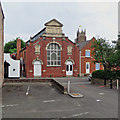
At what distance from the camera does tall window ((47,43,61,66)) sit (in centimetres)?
3300

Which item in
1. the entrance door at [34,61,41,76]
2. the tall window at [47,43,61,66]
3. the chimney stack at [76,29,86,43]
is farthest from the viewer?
the chimney stack at [76,29,86,43]

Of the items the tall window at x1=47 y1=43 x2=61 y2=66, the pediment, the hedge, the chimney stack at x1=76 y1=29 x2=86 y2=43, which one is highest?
the chimney stack at x1=76 y1=29 x2=86 y2=43

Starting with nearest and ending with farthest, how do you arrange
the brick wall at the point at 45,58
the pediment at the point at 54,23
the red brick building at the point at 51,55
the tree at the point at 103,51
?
the tree at the point at 103,51 < the brick wall at the point at 45,58 < the red brick building at the point at 51,55 < the pediment at the point at 54,23

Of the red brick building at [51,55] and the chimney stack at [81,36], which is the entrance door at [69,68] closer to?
the red brick building at [51,55]

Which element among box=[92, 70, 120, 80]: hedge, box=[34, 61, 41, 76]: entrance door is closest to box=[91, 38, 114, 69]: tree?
box=[92, 70, 120, 80]: hedge

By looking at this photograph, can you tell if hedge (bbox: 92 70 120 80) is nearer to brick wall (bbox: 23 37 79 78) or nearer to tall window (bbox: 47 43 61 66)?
brick wall (bbox: 23 37 79 78)

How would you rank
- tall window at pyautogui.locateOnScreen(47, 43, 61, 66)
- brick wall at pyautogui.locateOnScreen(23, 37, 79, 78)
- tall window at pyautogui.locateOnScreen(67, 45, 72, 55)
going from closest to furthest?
brick wall at pyautogui.locateOnScreen(23, 37, 79, 78), tall window at pyautogui.locateOnScreen(47, 43, 61, 66), tall window at pyautogui.locateOnScreen(67, 45, 72, 55)

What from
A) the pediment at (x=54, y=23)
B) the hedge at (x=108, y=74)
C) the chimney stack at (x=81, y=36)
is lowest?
the hedge at (x=108, y=74)

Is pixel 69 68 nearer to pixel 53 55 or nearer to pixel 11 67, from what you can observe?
pixel 53 55

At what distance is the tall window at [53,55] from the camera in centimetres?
3300

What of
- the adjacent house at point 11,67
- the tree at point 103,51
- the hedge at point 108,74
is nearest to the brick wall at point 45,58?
the adjacent house at point 11,67

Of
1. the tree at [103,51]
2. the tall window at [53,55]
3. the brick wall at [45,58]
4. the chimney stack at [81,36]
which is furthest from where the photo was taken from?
the chimney stack at [81,36]

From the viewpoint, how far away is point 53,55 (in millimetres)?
33281

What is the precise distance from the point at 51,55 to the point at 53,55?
1.50 feet
